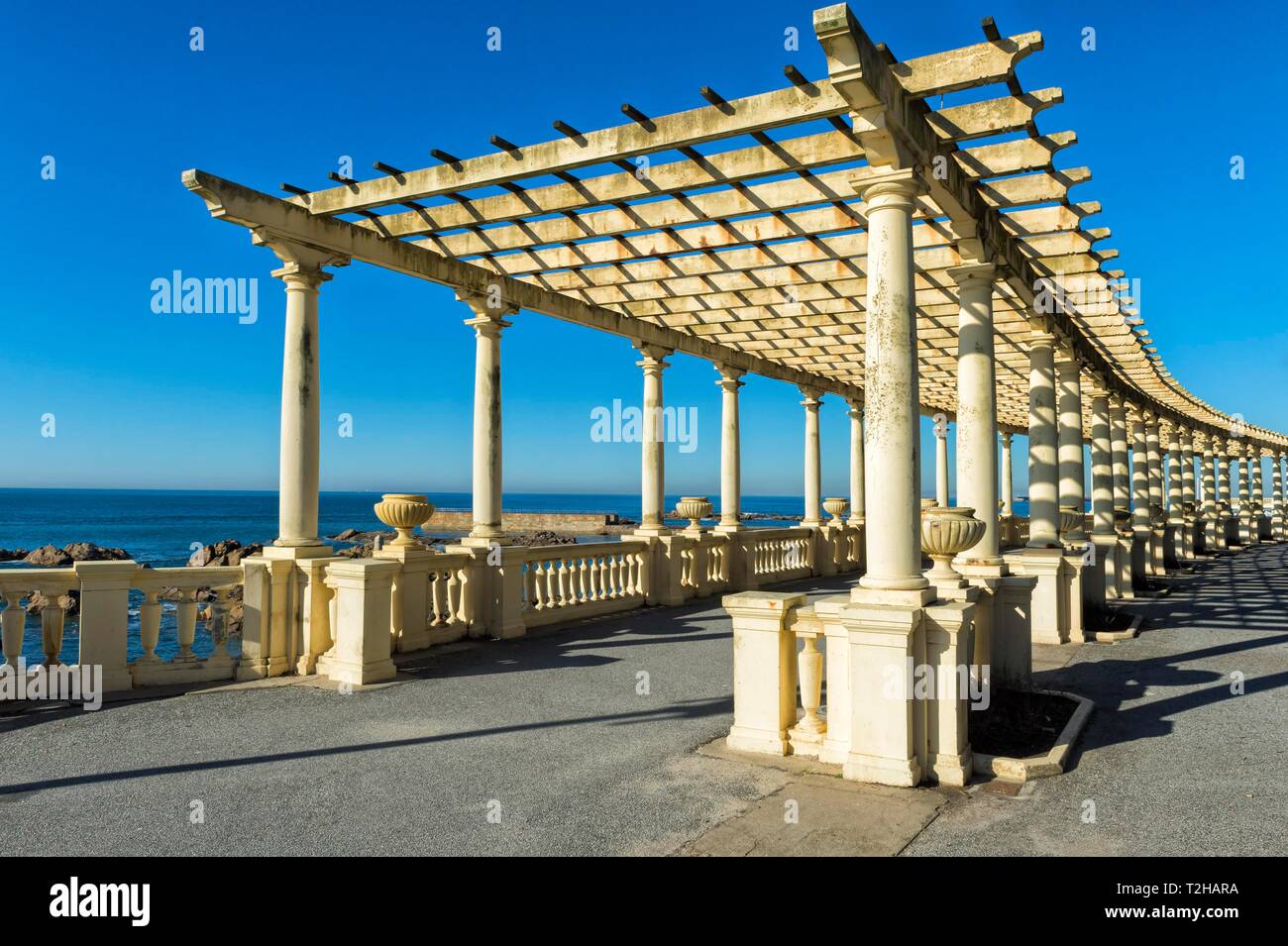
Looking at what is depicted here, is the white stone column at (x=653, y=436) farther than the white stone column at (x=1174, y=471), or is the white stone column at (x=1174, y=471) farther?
the white stone column at (x=1174, y=471)

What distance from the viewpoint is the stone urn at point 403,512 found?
36.0 feet

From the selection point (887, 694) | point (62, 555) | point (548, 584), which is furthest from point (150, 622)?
point (62, 555)

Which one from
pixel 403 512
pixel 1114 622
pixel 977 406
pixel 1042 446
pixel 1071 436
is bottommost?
pixel 1114 622

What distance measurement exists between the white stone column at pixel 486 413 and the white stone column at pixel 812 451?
11.5 metres

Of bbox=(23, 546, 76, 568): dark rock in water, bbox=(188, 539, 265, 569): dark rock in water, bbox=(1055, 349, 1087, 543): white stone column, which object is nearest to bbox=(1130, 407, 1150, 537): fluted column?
bbox=(1055, 349, 1087, 543): white stone column

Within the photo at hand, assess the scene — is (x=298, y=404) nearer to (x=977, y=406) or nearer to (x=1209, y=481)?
(x=977, y=406)

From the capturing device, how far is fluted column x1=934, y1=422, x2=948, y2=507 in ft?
96.6

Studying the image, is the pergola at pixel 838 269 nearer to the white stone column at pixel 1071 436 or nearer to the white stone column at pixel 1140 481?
the white stone column at pixel 1071 436

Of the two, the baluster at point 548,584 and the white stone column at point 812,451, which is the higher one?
the white stone column at point 812,451

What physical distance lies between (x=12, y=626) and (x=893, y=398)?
868cm

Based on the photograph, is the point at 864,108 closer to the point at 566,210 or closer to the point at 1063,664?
the point at 566,210

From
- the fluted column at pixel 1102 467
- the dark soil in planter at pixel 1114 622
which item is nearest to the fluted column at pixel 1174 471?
the fluted column at pixel 1102 467

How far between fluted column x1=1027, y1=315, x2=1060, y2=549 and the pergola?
0.12 ft

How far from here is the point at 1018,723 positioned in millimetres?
7715
